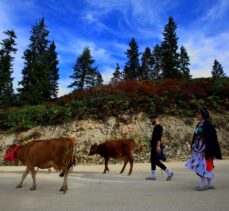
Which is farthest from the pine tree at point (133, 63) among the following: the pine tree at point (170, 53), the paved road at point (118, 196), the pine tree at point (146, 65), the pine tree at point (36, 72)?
the paved road at point (118, 196)

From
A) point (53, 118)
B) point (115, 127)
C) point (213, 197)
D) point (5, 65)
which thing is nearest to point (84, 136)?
point (115, 127)

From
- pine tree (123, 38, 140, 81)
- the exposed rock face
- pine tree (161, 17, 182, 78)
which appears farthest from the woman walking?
A: pine tree (123, 38, 140, 81)

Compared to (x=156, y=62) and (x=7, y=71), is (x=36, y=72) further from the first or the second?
(x=156, y=62)

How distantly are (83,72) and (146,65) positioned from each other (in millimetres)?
18204

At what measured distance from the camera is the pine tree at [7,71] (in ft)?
102

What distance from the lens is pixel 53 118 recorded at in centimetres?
1986

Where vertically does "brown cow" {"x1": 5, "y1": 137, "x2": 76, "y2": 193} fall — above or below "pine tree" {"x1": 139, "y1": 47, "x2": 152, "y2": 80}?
below

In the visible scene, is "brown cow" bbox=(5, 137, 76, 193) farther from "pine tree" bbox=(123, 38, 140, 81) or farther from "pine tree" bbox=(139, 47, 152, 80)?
"pine tree" bbox=(139, 47, 152, 80)

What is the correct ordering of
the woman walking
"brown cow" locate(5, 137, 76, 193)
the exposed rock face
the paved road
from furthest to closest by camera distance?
the exposed rock face, "brown cow" locate(5, 137, 76, 193), the woman walking, the paved road

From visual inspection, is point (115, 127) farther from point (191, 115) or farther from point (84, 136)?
point (191, 115)

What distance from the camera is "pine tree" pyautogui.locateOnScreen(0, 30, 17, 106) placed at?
102 ft

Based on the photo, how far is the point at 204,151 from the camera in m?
6.57

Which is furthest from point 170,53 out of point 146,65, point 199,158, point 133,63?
point 199,158

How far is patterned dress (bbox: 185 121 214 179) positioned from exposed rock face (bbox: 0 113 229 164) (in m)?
9.04
